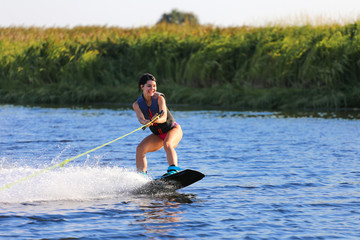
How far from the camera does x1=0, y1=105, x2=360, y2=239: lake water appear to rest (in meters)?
6.39

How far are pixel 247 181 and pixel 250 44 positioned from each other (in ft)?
50.5

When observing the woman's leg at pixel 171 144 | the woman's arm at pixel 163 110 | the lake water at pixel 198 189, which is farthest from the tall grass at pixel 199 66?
the woman's arm at pixel 163 110

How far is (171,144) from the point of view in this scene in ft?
27.5

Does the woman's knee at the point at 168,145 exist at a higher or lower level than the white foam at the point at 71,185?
higher

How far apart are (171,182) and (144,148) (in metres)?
0.65

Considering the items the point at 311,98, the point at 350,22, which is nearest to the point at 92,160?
the point at 311,98

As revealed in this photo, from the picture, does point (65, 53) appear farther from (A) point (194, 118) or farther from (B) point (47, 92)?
(A) point (194, 118)

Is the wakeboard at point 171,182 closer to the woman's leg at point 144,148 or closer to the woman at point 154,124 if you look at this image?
the woman at point 154,124

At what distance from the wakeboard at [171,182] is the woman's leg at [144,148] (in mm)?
419

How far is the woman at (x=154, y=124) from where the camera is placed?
8375 millimetres

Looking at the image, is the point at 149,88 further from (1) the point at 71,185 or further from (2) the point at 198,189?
(1) the point at 71,185

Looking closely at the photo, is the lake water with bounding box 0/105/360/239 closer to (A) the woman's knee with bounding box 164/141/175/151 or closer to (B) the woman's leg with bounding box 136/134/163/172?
(B) the woman's leg with bounding box 136/134/163/172

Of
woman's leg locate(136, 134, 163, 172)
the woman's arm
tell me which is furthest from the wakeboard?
the woman's arm

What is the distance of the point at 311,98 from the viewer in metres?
21.5
